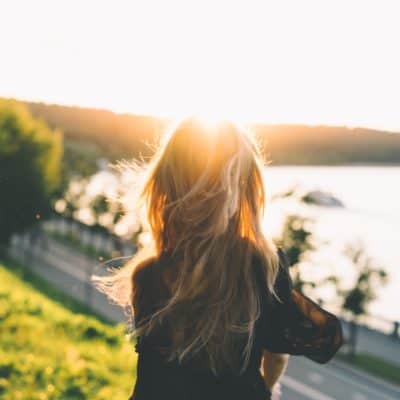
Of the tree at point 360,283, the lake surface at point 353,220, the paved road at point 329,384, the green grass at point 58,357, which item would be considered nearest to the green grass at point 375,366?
the paved road at point 329,384

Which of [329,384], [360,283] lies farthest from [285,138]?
[329,384]

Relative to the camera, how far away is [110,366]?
5.82m

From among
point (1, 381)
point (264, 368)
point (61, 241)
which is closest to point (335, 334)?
point (264, 368)

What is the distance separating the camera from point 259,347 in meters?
1.93

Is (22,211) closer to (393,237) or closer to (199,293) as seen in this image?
(393,237)

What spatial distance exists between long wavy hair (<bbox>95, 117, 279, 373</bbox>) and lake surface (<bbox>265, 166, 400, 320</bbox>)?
0.58 feet

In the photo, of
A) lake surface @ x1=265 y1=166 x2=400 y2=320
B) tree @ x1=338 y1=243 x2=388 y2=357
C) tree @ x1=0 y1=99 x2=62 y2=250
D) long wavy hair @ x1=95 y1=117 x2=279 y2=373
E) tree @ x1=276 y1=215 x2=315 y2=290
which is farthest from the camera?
tree @ x1=0 y1=99 x2=62 y2=250

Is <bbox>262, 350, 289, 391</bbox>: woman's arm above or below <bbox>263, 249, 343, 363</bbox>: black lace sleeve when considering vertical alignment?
below

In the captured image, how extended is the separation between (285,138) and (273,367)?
2451 cm

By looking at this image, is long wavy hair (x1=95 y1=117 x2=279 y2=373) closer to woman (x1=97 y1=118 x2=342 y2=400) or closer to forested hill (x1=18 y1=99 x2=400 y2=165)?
woman (x1=97 y1=118 x2=342 y2=400)

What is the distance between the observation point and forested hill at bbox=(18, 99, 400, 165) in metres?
26.1

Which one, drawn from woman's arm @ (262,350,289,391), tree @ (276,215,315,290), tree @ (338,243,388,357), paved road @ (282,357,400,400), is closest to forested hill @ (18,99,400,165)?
tree @ (276,215,315,290)

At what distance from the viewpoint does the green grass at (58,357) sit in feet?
14.8

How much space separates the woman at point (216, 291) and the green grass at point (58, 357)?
259cm
